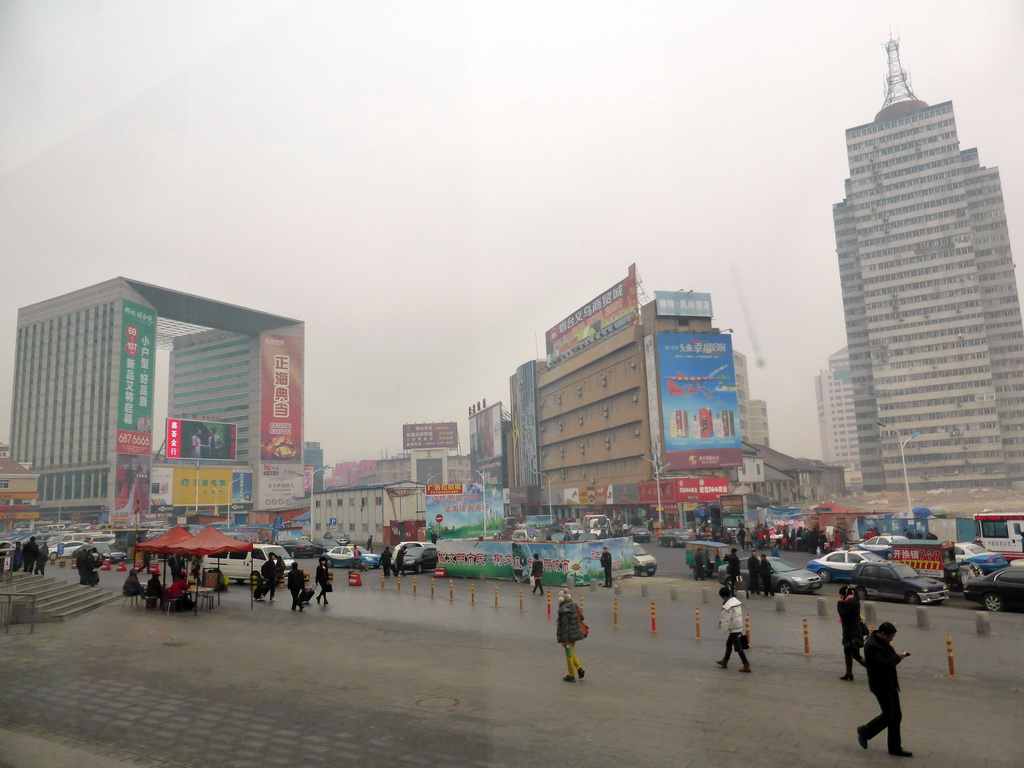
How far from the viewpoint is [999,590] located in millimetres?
20047

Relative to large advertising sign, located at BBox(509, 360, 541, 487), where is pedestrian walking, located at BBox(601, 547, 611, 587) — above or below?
below

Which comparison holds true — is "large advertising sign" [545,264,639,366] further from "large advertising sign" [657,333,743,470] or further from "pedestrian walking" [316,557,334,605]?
"pedestrian walking" [316,557,334,605]

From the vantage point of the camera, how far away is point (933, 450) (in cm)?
13438

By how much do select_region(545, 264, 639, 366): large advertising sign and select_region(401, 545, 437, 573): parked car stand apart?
57.5m

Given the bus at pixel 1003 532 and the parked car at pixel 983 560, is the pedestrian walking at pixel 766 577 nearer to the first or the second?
the parked car at pixel 983 560

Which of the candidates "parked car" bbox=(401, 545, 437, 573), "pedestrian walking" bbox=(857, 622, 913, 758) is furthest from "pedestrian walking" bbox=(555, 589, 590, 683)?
"parked car" bbox=(401, 545, 437, 573)

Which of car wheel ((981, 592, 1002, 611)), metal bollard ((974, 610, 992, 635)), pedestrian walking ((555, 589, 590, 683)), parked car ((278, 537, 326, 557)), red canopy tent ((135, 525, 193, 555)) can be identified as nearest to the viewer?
pedestrian walking ((555, 589, 590, 683))

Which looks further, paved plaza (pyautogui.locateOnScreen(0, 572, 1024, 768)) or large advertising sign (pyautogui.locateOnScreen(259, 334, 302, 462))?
large advertising sign (pyautogui.locateOnScreen(259, 334, 302, 462))

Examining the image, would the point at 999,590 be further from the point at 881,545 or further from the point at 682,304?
the point at 682,304

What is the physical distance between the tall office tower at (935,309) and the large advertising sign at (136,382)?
439 ft

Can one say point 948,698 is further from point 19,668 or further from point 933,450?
point 933,450

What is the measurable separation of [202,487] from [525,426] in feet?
184

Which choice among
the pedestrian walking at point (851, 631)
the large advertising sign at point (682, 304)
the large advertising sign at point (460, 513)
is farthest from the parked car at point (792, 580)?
the large advertising sign at point (682, 304)

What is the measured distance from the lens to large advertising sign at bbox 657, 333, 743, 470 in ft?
266
